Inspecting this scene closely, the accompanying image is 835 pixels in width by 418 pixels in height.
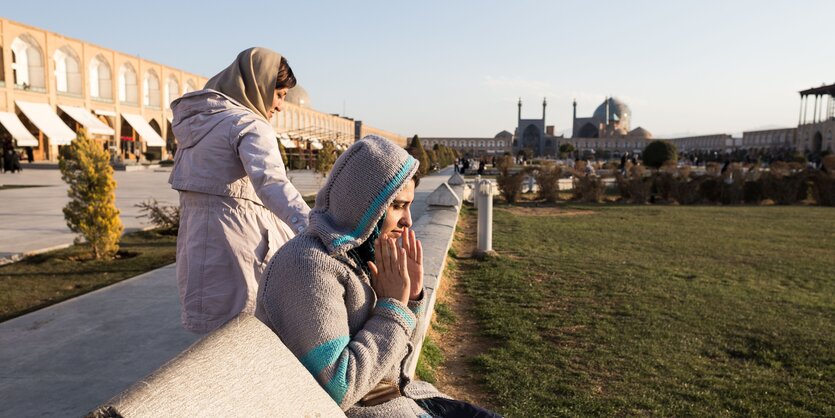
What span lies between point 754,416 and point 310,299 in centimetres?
225

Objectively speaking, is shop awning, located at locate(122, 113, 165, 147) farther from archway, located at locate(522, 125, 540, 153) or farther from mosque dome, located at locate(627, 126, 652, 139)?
mosque dome, located at locate(627, 126, 652, 139)

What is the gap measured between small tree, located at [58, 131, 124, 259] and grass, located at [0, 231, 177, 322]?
0.81 ft

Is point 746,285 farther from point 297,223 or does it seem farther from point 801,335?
point 297,223

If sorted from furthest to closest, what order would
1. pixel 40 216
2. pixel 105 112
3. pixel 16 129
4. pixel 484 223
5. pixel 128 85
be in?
pixel 128 85 < pixel 105 112 < pixel 16 129 < pixel 40 216 < pixel 484 223

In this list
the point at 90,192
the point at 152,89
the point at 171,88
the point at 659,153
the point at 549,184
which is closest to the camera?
the point at 90,192

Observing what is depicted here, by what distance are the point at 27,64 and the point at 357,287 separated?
2907 cm

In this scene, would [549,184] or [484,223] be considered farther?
[549,184]

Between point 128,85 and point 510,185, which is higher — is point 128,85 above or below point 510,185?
above

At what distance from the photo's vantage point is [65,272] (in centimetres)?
482

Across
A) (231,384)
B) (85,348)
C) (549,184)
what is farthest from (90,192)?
(549,184)

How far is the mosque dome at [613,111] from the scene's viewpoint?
292 feet

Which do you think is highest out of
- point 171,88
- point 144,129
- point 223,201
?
point 171,88

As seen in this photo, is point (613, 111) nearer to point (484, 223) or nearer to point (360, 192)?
point (484, 223)

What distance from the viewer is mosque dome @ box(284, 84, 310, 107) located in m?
52.2
